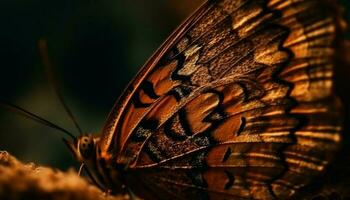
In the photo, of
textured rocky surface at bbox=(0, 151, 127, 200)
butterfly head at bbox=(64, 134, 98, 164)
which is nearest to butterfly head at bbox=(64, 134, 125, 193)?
butterfly head at bbox=(64, 134, 98, 164)

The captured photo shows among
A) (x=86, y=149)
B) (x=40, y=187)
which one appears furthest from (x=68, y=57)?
(x=40, y=187)

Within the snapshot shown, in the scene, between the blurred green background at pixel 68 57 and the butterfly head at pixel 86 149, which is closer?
the butterfly head at pixel 86 149

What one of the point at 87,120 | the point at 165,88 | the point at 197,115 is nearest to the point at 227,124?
the point at 197,115

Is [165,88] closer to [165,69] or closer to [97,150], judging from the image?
[165,69]

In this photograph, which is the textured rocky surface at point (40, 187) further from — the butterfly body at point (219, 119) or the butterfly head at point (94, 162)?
the butterfly body at point (219, 119)

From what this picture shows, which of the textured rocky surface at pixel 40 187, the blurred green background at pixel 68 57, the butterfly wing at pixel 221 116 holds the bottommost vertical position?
the textured rocky surface at pixel 40 187

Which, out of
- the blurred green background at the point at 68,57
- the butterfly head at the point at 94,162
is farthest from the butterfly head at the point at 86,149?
the blurred green background at the point at 68,57
